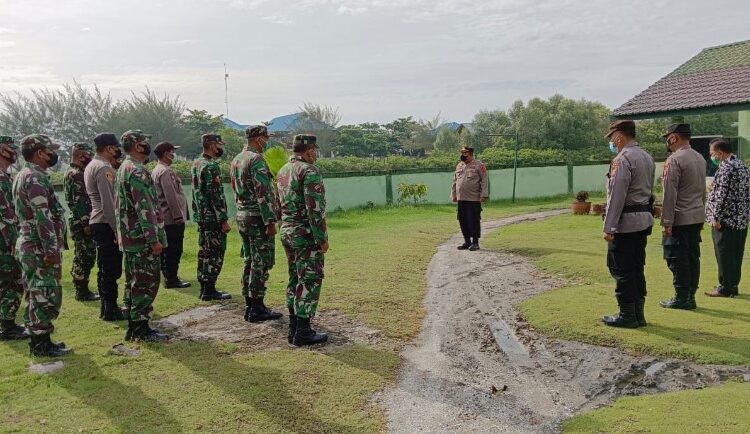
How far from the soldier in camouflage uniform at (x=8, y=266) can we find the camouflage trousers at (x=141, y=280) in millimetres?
1213

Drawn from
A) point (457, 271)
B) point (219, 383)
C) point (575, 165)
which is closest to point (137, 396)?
point (219, 383)

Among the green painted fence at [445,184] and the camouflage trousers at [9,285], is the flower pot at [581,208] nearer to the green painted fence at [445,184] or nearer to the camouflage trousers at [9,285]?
the green painted fence at [445,184]

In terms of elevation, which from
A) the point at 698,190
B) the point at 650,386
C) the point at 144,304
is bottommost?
the point at 650,386

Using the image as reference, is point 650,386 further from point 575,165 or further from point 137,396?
point 575,165

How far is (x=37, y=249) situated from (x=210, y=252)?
2.36m

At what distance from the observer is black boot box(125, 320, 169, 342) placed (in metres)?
5.57

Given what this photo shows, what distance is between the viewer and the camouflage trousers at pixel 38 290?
5.08 metres

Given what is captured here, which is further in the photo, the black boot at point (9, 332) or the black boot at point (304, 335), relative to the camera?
the black boot at point (9, 332)

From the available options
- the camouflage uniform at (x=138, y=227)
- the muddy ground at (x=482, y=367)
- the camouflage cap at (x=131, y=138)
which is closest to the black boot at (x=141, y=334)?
the camouflage uniform at (x=138, y=227)

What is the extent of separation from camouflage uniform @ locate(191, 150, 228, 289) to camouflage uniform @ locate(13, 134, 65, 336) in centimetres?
204

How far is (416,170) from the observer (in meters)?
21.1

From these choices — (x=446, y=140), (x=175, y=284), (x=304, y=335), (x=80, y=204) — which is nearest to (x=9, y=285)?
(x=80, y=204)

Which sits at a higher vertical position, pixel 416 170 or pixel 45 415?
pixel 416 170

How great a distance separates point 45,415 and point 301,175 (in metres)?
2.63
